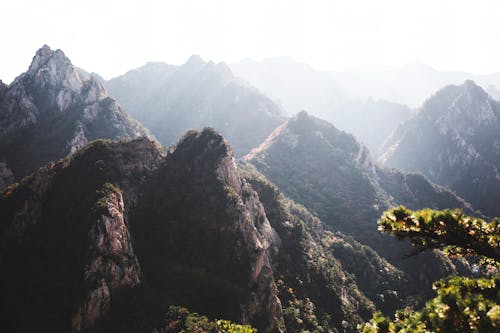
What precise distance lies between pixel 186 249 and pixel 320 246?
57785 mm

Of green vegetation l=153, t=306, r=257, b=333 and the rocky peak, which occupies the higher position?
the rocky peak

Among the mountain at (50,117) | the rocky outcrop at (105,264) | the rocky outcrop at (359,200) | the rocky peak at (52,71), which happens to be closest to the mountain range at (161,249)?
the rocky outcrop at (105,264)

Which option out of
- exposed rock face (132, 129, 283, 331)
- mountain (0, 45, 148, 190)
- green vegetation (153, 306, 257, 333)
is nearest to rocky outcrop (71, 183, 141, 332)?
exposed rock face (132, 129, 283, 331)

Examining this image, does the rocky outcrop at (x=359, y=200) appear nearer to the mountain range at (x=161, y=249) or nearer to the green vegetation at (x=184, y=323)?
the mountain range at (x=161, y=249)

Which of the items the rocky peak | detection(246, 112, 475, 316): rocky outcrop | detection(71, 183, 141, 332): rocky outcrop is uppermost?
Answer: the rocky peak

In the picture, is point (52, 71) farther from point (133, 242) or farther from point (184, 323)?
point (184, 323)

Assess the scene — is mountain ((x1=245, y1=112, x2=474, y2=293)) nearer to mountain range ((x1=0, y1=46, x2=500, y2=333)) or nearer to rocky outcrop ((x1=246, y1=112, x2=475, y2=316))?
rocky outcrop ((x1=246, y1=112, x2=475, y2=316))

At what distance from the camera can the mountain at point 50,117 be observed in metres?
122

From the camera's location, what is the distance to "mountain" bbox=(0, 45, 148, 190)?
4801 inches

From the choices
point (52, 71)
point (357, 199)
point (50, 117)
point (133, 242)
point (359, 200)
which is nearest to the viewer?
point (133, 242)

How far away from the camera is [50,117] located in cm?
14850

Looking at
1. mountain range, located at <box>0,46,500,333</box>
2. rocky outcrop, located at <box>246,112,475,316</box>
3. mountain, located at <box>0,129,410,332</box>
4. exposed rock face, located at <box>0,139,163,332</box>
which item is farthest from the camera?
rocky outcrop, located at <box>246,112,475,316</box>

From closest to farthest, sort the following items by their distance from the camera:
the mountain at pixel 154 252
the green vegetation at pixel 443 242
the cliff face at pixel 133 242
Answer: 1. the green vegetation at pixel 443 242
2. the cliff face at pixel 133 242
3. the mountain at pixel 154 252

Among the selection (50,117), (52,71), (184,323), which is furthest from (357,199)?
(52,71)
